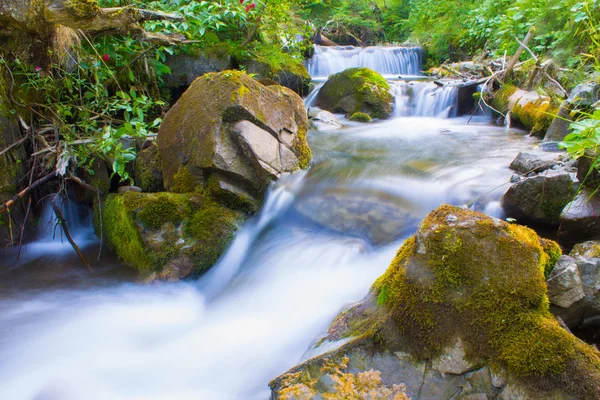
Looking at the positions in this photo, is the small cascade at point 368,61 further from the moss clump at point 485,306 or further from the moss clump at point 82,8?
the moss clump at point 485,306

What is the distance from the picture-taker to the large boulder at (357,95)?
30.0ft

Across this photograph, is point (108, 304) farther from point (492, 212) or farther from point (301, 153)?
point (492, 212)

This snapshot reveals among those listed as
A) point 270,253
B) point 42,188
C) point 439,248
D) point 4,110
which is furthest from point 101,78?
point 439,248

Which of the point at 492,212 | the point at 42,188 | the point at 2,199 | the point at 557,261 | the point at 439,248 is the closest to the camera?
the point at 439,248

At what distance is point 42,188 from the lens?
454 centimetres

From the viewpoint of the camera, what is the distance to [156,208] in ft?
12.5

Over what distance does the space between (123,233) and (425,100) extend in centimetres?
755

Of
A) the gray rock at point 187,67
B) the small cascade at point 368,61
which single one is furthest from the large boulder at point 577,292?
the small cascade at point 368,61

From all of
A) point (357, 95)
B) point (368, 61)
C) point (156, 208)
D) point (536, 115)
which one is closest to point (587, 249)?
point (156, 208)

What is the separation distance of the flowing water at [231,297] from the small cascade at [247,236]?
0.04 ft

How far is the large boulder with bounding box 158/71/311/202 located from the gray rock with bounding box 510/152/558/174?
2574 mm

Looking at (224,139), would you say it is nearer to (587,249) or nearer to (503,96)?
(587,249)

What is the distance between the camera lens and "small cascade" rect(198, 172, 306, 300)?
3746mm

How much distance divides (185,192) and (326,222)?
1514 millimetres
